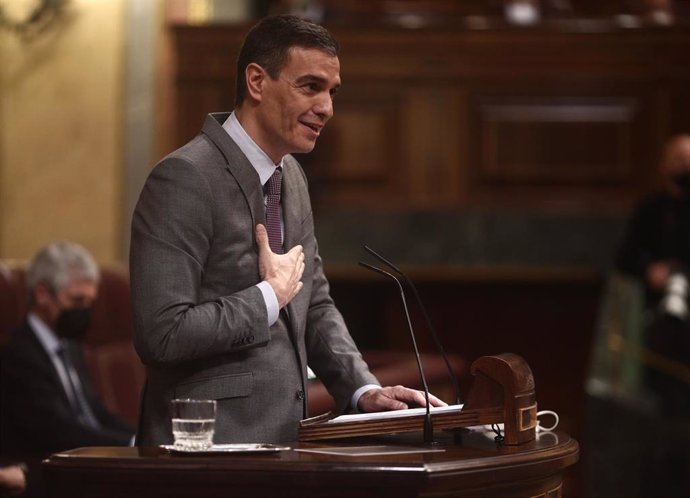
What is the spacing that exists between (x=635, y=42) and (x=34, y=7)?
3.22 meters

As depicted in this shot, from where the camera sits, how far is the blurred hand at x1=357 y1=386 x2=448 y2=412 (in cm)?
244

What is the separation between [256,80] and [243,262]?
35 cm

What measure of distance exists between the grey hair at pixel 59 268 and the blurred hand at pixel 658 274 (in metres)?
2.70

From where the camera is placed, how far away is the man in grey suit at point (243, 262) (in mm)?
2293

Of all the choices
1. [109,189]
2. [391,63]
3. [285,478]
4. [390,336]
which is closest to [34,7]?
[109,189]

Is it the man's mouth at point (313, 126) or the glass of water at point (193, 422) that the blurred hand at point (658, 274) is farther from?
the glass of water at point (193, 422)

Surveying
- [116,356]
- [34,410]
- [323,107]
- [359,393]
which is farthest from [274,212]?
[116,356]

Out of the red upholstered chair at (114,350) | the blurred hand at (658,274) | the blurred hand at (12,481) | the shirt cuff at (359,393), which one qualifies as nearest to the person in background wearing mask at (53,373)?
the blurred hand at (12,481)

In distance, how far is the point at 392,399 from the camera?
2.46 metres

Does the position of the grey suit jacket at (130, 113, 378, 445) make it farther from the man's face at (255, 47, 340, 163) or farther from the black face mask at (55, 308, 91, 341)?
the black face mask at (55, 308, 91, 341)

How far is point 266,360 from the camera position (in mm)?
2406

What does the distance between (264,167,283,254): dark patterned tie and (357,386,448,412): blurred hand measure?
327 millimetres

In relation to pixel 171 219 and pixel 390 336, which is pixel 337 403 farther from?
pixel 390 336

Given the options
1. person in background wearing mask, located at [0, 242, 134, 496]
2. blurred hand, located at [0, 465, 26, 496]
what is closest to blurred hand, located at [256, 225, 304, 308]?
blurred hand, located at [0, 465, 26, 496]
